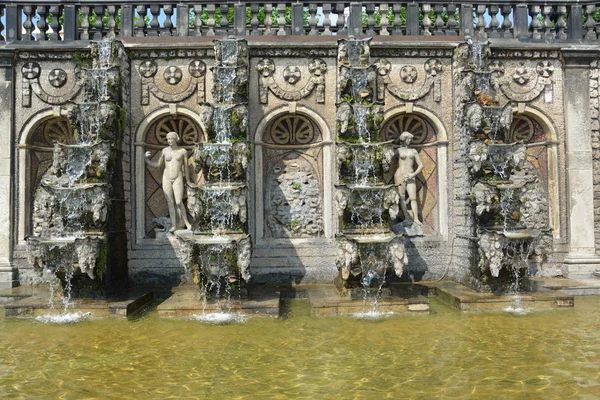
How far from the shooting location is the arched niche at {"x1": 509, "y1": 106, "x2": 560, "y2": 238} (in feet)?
37.8

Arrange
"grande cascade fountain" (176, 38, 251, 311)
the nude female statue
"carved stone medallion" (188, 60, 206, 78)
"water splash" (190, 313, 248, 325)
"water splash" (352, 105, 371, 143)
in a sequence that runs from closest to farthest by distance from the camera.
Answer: "water splash" (190, 313, 248, 325) < "grande cascade fountain" (176, 38, 251, 311) < "water splash" (352, 105, 371, 143) < "carved stone medallion" (188, 60, 206, 78) < the nude female statue

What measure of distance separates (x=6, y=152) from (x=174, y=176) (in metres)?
3.94

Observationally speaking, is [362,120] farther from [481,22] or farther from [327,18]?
[481,22]

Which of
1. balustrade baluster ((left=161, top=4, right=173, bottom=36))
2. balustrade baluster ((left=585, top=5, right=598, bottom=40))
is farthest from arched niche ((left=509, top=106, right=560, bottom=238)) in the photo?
balustrade baluster ((left=161, top=4, right=173, bottom=36))

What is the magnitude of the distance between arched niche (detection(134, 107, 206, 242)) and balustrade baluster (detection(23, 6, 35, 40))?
3.51 m

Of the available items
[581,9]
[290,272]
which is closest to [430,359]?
[290,272]

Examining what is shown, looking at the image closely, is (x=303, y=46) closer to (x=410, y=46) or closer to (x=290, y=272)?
(x=410, y=46)

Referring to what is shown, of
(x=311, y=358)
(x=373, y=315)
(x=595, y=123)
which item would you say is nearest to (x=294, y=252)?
(x=373, y=315)

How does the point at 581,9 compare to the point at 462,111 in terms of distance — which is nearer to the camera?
the point at 462,111

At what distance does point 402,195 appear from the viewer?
11.5m

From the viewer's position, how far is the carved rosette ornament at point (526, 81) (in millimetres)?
11430

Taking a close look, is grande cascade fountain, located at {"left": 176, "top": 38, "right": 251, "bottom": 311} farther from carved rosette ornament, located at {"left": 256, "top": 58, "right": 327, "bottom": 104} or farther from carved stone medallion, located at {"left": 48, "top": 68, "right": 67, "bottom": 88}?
carved stone medallion, located at {"left": 48, "top": 68, "right": 67, "bottom": 88}

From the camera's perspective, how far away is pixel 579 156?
1138 centimetres

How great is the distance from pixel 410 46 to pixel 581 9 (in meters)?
4.53
